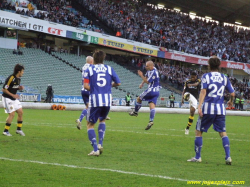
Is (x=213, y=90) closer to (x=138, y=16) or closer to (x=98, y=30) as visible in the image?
(x=98, y=30)

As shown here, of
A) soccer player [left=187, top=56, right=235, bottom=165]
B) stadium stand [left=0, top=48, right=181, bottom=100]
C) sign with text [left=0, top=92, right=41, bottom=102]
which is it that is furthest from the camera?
stadium stand [left=0, top=48, right=181, bottom=100]

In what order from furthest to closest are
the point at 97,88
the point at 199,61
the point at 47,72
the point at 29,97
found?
the point at 199,61 → the point at 47,72 → the point at 29,97 → the point at 97,88

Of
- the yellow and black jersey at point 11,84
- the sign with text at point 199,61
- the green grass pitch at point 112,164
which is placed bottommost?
the green grass pitch at point 112,164

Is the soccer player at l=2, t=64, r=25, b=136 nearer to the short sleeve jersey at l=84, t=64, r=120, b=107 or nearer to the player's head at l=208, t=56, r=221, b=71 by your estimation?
the short sleeve jersey at l=84, t=64, r=120, b=107

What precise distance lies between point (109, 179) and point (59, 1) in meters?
47.2

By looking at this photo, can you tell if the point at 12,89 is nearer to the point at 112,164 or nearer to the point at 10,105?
the point at 10,105

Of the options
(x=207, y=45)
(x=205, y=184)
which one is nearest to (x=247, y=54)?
(x=207, y=45)

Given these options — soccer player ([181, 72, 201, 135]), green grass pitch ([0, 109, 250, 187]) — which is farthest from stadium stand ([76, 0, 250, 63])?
green grass pitch ([0, 109, 250, 187])

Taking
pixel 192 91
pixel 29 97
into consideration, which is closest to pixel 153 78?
pixel 192 91

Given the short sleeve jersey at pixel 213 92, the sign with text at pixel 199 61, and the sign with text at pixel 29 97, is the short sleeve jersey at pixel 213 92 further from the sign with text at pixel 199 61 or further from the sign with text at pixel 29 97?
the sign with text at pixel 199 61

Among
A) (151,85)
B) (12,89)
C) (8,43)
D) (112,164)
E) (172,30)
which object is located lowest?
(112,164)

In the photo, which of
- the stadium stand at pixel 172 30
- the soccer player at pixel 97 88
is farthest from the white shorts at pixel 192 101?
the stadium stand at pixel 172 30

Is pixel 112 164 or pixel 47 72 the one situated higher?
pixel 47 72

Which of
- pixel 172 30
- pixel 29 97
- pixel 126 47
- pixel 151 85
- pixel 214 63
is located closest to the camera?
pixel 214 63
